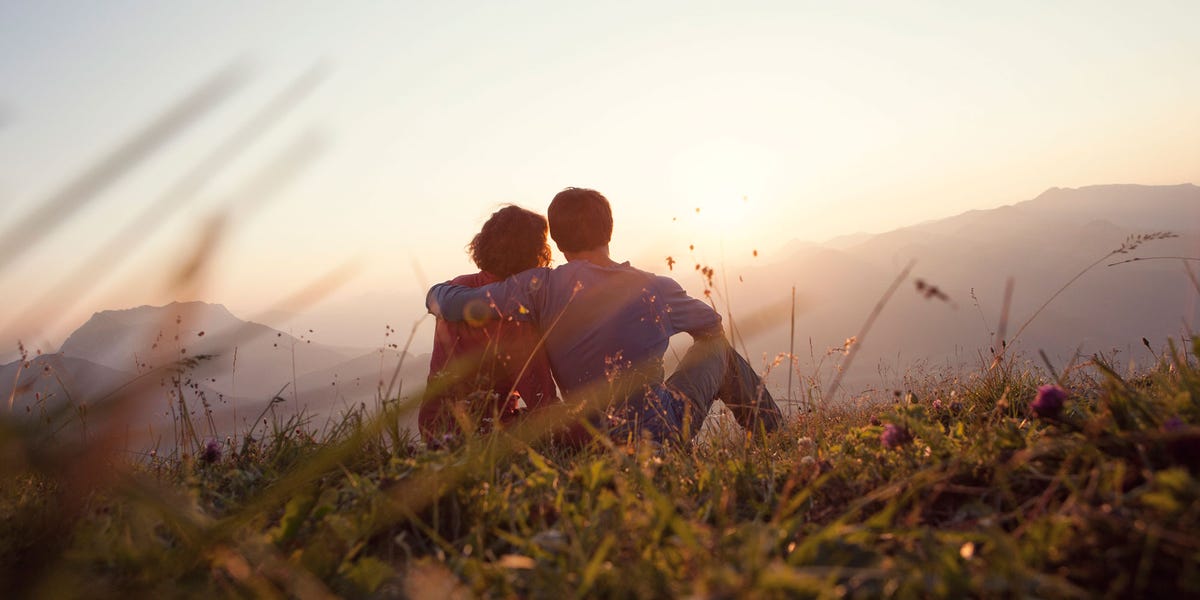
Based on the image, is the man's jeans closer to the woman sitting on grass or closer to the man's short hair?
the woman sitting on grass

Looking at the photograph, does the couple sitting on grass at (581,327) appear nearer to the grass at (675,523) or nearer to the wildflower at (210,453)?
the wildflower at (210,453)

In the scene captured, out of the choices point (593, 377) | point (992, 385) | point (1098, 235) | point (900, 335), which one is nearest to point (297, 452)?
point (593, 377)

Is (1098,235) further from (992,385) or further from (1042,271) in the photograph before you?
(992,385)

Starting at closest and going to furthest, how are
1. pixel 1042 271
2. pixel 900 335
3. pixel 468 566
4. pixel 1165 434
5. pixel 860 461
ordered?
pixel 1165 434, pixel 468 566, pixel 860 461, pixel 900 335, pixel 1042 271

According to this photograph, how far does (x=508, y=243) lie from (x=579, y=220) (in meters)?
0.55

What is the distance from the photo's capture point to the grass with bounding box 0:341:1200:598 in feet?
4.32

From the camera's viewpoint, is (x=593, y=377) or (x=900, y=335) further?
(x=900, y=335)

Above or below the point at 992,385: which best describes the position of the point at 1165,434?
above

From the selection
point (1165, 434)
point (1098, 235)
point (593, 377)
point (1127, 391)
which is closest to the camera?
point (1165, 434)

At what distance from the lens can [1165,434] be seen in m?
1.45

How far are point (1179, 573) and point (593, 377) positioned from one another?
11.6 feet

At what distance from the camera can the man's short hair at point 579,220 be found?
203 inches

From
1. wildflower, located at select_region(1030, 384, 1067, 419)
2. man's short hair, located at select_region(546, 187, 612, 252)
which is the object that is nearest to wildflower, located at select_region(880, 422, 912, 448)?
wildflower, located at select_region(1030, 384, 1067, 419)

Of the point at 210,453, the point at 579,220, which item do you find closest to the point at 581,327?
the point at 579,220
